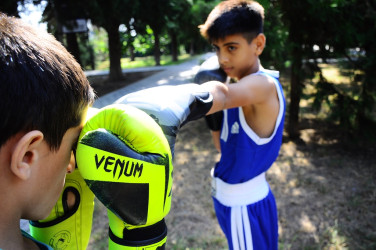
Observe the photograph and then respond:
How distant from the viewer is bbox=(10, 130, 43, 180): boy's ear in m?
0.59

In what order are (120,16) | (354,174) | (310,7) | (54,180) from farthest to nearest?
(120,16) < (354,174) < (310,7) < (54,180)

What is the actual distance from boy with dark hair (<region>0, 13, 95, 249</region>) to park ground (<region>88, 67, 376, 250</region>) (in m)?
1.85

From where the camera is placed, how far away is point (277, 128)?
62.4 inches

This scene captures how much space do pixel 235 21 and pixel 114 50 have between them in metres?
8.17

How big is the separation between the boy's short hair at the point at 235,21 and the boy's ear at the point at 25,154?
1.25 m

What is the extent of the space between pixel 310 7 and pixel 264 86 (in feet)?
6.47

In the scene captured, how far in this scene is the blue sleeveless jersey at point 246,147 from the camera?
1587mm

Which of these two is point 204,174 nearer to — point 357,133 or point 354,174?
point 354,174

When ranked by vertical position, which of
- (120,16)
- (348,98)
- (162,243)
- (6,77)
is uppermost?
(120,16)

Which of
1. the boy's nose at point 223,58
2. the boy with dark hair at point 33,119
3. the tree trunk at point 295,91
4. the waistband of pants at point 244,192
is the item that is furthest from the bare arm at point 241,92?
the tree trunk at point 295,91

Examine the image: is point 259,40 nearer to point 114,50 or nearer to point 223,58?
point 223,58

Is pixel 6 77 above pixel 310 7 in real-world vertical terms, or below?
below

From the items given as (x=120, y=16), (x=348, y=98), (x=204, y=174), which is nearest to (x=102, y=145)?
(x=204, y=174)

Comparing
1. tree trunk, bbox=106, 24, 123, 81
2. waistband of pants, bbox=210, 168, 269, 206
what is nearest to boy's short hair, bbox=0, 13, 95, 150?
waistband of pants, bbox=210, 168, 269, 206
